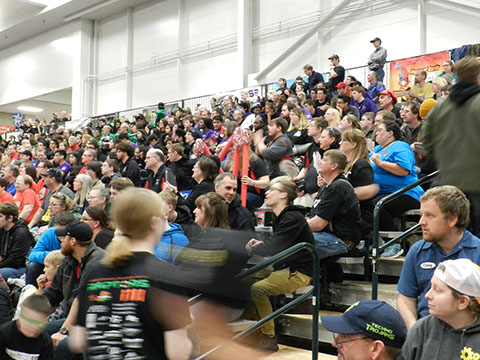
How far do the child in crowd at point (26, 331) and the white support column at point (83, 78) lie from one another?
73.7 ft

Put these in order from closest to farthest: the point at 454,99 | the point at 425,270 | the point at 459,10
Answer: the point at 454,99 → the point at 425,270 → the point at 459,10

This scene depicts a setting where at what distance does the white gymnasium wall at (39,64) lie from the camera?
26172 millimetres

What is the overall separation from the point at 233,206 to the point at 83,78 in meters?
21.7

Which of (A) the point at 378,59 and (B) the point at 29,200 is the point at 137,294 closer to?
(B) the point at 29,200

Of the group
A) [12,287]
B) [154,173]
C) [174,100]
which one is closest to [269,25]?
[174,100]

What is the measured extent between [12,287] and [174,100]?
16.2 meters

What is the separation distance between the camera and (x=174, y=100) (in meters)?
22.3

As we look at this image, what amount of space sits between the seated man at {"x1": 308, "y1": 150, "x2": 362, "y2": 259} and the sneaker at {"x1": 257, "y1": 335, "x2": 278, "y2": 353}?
2.69 ft

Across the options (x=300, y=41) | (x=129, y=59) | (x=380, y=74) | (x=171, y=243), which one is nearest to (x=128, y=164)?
(x=171, y=243)

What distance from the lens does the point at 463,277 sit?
2844 millimetres

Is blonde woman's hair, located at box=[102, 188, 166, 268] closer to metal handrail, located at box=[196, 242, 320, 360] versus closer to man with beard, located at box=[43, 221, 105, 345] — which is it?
metal handrail, located at box=[196, 242, 320, 360]

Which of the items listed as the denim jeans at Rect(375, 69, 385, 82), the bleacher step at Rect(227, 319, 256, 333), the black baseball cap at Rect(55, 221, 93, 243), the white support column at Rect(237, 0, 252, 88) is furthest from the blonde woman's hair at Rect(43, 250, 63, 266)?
the white support column at Rect(237, 0, 252, 88)

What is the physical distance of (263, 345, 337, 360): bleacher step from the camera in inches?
176

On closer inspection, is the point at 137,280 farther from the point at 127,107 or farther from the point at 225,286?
the point at 127,107
